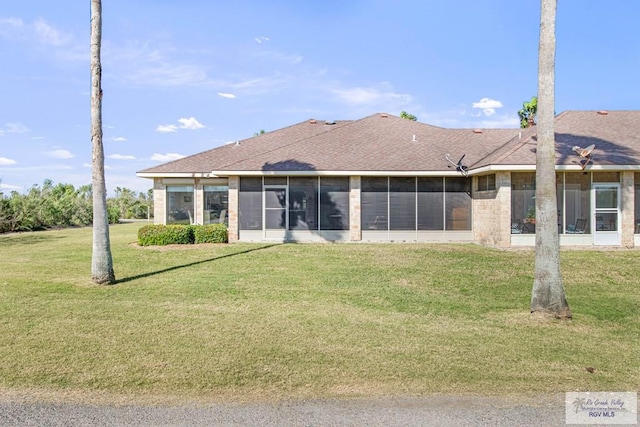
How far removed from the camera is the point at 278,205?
17.3 metres

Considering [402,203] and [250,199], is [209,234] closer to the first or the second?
[250,199]

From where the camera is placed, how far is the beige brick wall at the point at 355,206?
56.1ft

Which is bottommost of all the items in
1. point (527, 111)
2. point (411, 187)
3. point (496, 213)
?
point (496, 213)

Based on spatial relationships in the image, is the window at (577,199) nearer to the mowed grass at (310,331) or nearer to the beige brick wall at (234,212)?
the mowed grass at (310,331)

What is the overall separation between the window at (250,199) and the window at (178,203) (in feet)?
11.2

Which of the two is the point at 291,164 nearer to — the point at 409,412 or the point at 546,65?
the point at 546,65

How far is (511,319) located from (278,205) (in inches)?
453

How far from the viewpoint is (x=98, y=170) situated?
962 cm

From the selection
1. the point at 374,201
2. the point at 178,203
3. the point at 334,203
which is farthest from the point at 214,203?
the point at 374,201

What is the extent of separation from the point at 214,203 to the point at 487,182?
1139cm

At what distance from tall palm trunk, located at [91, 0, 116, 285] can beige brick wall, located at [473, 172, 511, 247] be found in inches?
488

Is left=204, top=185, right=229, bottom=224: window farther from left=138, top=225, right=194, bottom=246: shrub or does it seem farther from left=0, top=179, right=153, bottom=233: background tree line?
left=0, top=179, right=153, bottom=233: background tree line

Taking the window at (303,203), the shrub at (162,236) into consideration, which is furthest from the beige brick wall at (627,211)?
the shrub at (162,236)

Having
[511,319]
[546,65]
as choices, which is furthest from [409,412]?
[546,65]
